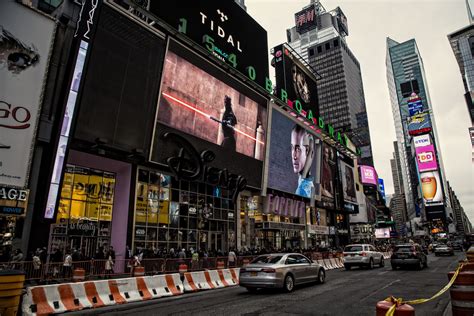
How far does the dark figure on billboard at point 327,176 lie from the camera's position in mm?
49744

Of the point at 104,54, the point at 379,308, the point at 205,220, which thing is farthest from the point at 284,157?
the point at 379,308

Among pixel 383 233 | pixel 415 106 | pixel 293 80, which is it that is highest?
pixel 415 106

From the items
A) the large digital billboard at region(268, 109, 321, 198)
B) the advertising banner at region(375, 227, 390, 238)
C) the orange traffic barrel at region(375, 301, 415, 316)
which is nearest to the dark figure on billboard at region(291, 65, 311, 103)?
the large digital billboard at region(268, 109, 321, 198)

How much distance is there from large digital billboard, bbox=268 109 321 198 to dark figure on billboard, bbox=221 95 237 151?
23.5ft

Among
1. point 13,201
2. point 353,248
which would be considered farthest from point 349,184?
point 13,201

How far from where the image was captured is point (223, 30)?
34.9m

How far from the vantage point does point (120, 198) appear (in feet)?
75.7

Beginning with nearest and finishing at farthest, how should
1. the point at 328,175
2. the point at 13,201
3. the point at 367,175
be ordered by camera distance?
the point at 13,201
the point at 328,175
the point at 367,175

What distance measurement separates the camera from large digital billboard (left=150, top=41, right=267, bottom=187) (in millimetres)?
24406

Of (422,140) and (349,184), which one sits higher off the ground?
(422,140)

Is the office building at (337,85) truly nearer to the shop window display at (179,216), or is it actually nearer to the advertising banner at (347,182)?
the advertising banner at (347,182)

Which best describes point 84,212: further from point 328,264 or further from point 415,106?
point 415,106

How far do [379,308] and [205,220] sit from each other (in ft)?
84.5

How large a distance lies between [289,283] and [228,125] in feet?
64.0
